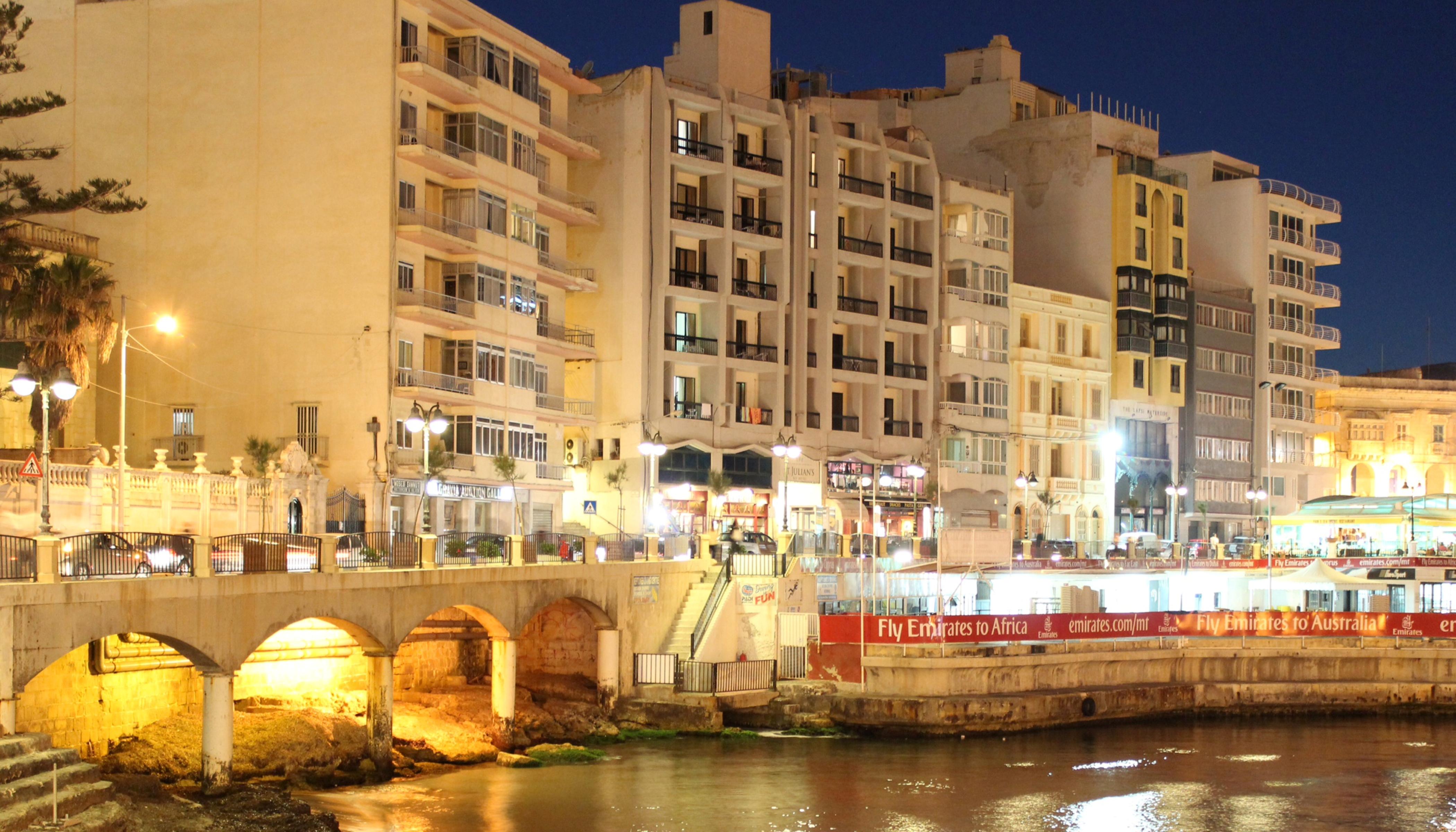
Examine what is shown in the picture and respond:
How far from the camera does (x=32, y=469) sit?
3161cm

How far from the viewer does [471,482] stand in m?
60.5

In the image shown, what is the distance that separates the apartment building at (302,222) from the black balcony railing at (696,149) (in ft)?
38.7

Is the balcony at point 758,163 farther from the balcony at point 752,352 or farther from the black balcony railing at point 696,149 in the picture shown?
the balcony at point 752,352

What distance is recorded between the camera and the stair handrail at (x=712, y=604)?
51969 millimetres

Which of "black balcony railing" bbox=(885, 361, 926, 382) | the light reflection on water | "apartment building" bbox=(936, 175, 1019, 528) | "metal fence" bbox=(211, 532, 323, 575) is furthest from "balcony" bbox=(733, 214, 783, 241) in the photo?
"metal fence" bbox=(211, 532, 323, 575)

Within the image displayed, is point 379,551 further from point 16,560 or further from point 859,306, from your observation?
point 859,306

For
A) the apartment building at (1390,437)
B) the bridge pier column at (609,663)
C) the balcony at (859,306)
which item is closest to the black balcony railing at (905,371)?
the balcony at (859,306)

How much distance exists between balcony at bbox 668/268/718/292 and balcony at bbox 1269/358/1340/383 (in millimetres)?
41428

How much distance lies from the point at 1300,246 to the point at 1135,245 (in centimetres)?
1723

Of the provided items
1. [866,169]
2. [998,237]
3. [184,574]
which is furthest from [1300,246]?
[184,574]

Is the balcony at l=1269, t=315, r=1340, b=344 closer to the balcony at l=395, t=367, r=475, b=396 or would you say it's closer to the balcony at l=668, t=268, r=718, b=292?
the balcony at l=668, t=268, r=718, b=292

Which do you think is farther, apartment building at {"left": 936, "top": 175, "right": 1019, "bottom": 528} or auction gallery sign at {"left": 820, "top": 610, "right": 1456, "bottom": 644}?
apartment building at {"left": 936, "top": 175, "right": 1019, "bottom": 528}

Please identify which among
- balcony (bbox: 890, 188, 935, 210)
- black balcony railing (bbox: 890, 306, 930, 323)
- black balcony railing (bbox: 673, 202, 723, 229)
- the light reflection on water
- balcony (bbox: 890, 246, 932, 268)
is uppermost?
balcony (bbox: 890, 188, 935, 210)

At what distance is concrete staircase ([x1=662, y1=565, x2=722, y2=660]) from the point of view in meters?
52.1
